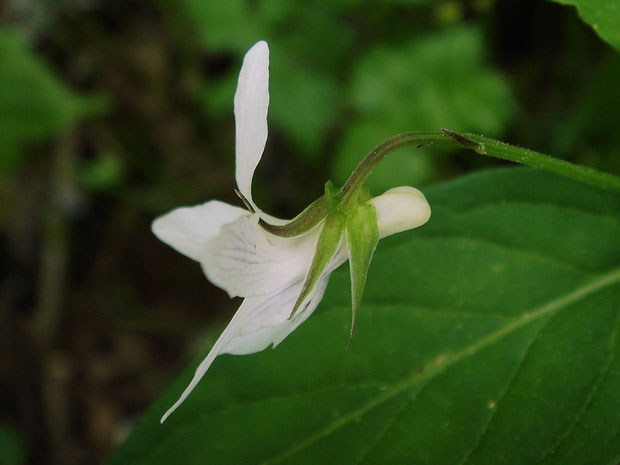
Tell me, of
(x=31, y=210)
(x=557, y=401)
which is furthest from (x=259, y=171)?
(x=557, y=401)

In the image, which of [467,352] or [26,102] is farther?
[26,102]

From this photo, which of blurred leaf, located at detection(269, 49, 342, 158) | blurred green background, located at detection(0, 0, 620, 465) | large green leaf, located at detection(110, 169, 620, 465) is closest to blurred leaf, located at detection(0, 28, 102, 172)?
blurred green background, located at detection(0, 0, 620, 465)

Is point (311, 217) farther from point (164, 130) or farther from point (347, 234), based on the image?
point (164, 130)

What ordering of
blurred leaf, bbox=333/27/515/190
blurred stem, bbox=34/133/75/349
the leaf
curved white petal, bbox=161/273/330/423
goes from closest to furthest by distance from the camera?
curved white petal, bbox=161/273/330/423 < the leaf < blurred leaf, bbox=333/27/515/190 < blurred stem, bbox=34/133/75/349

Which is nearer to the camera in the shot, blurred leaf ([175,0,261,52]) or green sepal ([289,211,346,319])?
green sepal ([289,211,346,319])

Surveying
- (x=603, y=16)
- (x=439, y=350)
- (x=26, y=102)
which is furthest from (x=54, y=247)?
(x=603, y=16)

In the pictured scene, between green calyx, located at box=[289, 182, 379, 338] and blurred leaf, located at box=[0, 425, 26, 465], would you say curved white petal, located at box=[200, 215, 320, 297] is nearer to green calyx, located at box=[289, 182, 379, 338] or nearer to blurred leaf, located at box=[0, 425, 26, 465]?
green calyx, located at box=[289, 182, 379, 338]

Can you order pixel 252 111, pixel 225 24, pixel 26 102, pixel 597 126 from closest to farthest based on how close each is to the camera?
pixel 252 111, pixel 597 126, pixel 225 24, pixel 26 102

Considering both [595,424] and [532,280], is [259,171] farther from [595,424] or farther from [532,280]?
[595,424]
